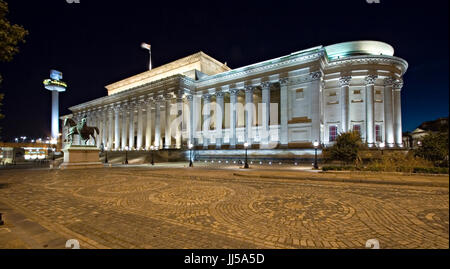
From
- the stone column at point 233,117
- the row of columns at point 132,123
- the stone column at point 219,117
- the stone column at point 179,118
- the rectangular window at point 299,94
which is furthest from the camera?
the row of columns at point 132,123

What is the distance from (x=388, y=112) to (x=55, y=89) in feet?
A: 292

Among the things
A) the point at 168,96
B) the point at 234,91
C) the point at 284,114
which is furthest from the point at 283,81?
the point at 168,96

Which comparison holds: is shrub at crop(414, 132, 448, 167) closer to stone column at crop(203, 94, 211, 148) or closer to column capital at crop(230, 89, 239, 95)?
column capital at crop(230, 89, 239, 95)

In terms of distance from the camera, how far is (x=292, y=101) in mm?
36750

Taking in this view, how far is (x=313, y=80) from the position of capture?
3278 centimetres

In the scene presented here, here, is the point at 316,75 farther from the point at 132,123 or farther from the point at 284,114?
the point at 132,123

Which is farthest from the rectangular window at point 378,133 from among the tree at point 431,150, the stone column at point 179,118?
the stone column at point 179,118

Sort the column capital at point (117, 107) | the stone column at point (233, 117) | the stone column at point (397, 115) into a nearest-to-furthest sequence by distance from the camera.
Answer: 1. the stone column at point (397, 115)
2. the stone column at point (233, 117)
3. the column capital at point (117, 107)

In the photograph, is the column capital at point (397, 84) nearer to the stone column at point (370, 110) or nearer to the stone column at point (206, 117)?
the stone column at point (370, 110)

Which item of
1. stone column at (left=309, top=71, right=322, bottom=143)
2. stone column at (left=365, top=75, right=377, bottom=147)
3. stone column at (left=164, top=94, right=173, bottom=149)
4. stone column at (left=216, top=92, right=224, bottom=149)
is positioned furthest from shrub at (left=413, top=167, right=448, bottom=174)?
stone column at (left=164, top=94, right=173, bottom=149)

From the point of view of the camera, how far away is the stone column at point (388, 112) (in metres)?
34.1

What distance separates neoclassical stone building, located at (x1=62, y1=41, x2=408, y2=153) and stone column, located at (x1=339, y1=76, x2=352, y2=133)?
5.8 inches
